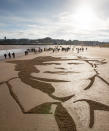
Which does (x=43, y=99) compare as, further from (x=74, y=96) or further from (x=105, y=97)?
(x=105, y=97)

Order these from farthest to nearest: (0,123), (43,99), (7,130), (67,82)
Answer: (67,82) < (43,99) < (0,123) < (7,130)

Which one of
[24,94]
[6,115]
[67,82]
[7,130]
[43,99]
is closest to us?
[7,130]

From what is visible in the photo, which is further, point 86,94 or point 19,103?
point 86,94

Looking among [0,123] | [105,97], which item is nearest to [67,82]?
[105,97]

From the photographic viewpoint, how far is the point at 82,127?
28.5ft

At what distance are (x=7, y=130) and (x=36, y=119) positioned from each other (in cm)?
186

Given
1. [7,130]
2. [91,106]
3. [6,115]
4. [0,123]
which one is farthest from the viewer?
[91,106]

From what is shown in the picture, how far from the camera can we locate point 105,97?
12930mm

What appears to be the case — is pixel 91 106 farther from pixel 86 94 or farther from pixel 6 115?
pixel 6 115

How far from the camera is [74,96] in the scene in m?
13.3

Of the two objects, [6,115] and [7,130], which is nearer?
[7,130]

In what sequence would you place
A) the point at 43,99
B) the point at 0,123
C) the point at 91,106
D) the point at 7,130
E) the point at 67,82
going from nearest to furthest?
the point at 7,130 → the point at 0,123 → the point at 91,106 → the point at 43,99 → the point at 67,82

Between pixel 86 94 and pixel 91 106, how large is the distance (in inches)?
96.1

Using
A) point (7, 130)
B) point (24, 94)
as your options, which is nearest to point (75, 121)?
point (7, 130)
